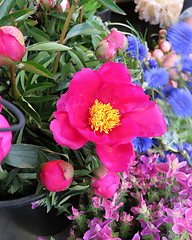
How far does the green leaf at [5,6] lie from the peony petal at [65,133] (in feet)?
0.48

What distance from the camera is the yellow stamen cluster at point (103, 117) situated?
271mm

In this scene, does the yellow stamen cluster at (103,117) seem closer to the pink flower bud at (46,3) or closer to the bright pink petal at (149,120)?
the bright pink petal at (149,120)

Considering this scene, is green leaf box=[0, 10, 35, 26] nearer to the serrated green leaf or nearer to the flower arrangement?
the serrated green leaf

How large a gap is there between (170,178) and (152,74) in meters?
0.14

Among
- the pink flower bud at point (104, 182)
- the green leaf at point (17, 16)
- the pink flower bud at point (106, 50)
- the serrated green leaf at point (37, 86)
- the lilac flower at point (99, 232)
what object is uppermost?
the green leaf at point (17, 16)

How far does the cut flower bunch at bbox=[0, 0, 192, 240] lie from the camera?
25 cm

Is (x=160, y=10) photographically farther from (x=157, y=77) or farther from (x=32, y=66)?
(x=32, y=66)

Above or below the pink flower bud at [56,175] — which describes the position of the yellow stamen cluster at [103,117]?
above

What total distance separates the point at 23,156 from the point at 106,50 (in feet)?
0.46

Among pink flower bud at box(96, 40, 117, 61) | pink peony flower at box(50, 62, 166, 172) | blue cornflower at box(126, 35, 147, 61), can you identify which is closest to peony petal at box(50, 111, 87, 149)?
pink peony flower at box(50, 62, 166, 172)

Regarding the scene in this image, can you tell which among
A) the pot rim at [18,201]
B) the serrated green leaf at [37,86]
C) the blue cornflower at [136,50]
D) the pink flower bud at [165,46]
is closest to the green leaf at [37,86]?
the serrated green leaf at [37,86]

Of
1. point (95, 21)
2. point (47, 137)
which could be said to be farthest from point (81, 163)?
point (95, 21)

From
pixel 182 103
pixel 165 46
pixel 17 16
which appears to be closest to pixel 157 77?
pixel 182 103

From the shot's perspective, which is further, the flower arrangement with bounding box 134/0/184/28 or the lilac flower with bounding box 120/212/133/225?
the flower arrangement with bounding box 134/0/184/28
